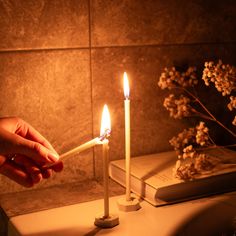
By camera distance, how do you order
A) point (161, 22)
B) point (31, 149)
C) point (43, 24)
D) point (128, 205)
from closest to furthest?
point (31, 149) → point (128, 205) → point (43, 24) → point (161, 22)

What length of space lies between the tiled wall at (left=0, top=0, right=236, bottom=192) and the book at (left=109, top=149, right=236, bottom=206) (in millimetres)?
84

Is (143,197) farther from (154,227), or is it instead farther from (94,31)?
(94,31)

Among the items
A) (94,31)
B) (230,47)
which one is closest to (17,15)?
(94,31)

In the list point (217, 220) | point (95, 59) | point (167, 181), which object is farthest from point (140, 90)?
point (217, 220)

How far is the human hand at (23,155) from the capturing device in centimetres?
80

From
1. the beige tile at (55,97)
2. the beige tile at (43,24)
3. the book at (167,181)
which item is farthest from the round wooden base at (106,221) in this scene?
the beige tile at (43,24)

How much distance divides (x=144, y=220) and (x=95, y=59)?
1.46 feet

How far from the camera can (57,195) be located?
1.06m

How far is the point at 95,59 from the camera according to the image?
3.71 ft

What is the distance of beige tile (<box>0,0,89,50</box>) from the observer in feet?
3.34

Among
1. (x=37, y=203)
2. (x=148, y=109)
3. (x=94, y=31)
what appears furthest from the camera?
(x=148, y=109)

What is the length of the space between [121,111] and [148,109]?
0.09 meters

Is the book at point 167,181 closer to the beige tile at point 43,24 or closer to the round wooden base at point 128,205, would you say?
the round wooden base at point 128,205

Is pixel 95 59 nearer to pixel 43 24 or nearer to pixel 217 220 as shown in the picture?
pixel 43 24
